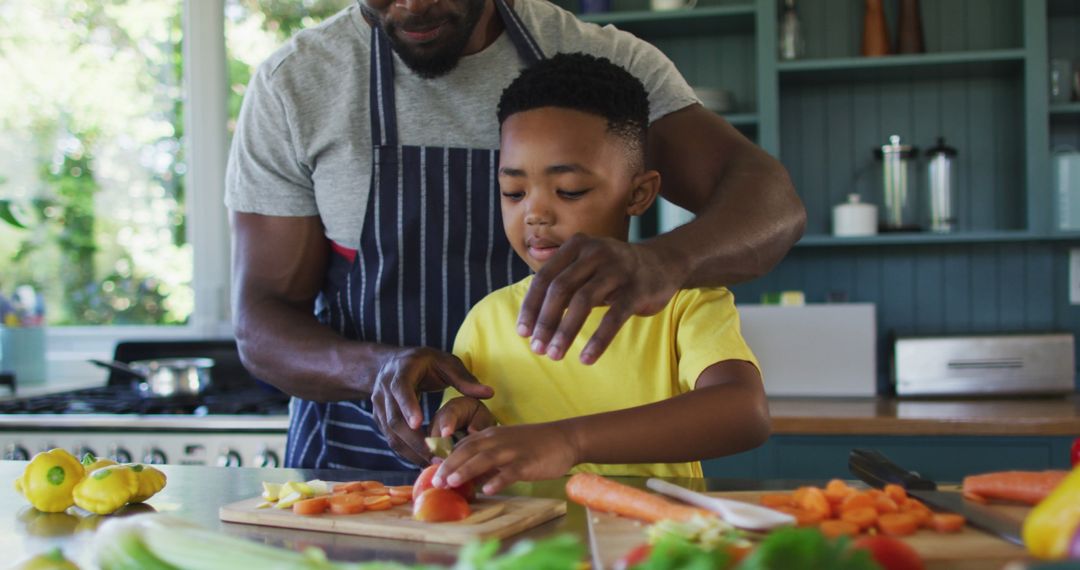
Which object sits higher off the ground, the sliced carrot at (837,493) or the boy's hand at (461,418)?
the boy's hand at (461,418)

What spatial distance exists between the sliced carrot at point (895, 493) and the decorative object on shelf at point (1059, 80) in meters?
2.42

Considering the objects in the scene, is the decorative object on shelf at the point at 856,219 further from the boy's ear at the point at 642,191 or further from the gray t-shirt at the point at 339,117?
the boy's ear at the point at 642,191

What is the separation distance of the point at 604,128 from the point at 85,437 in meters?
1.73

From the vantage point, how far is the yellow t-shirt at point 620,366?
54.0 inches

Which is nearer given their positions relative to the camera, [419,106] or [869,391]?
[419,106]

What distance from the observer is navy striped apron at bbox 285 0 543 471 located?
5.13 feet

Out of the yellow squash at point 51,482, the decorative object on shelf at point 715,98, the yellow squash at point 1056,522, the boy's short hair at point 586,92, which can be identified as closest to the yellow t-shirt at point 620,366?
the boy's short hair at point 586,92

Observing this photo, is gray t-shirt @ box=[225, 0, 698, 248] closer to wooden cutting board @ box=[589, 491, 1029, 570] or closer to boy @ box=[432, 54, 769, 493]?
boy @ box=[432, 54, 769, 493]

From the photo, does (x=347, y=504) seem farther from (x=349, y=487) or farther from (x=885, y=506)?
(x=885, y=506)

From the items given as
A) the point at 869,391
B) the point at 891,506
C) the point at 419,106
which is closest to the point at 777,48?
the point at 869,391

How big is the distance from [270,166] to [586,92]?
20.0 inches

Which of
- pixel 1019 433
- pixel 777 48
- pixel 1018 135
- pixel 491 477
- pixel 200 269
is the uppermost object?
→ pixel 777 48

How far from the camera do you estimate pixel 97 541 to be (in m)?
0.80

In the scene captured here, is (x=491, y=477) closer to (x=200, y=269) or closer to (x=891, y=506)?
(x=891, y=506)
